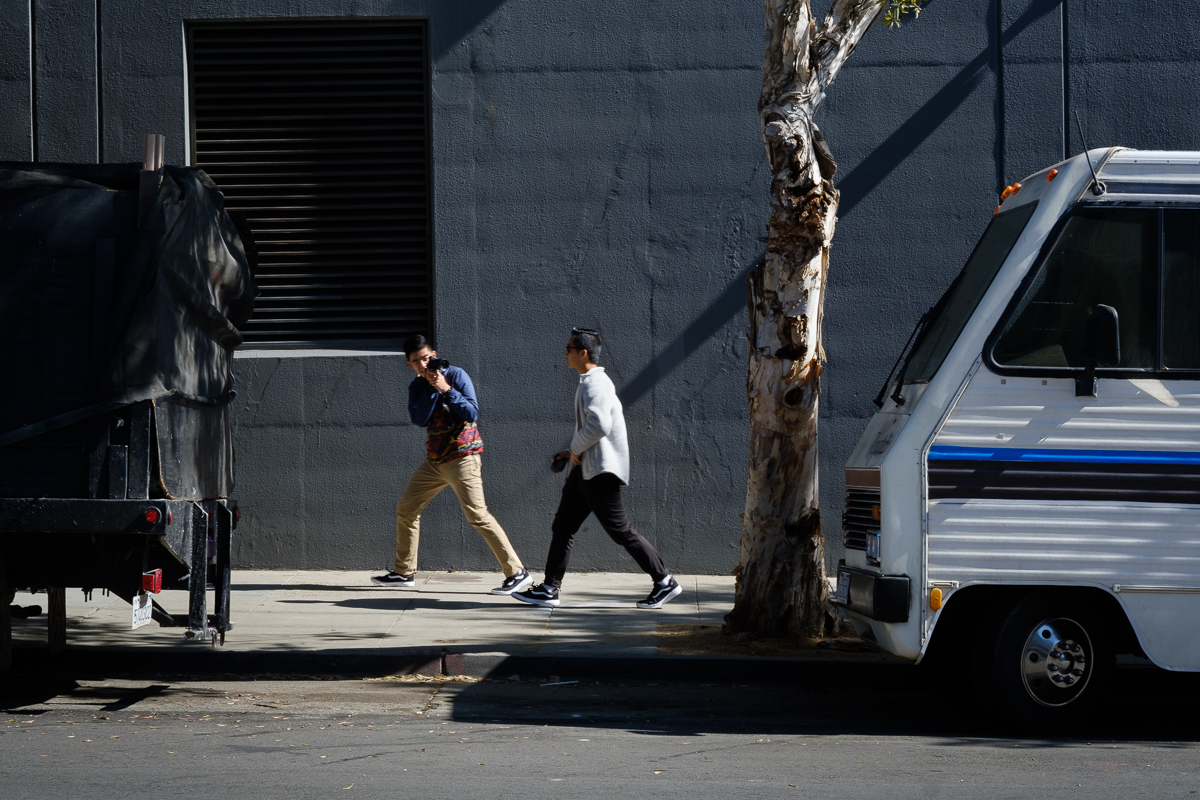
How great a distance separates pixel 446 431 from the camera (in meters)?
9.05

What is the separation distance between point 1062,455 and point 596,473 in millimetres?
3580

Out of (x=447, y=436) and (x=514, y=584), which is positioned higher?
(x=447, y=436)

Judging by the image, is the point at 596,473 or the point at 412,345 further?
the point at 412,345

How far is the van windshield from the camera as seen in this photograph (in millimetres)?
5781

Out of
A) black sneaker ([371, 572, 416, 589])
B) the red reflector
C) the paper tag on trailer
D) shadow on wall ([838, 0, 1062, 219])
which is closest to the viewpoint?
the red reflector

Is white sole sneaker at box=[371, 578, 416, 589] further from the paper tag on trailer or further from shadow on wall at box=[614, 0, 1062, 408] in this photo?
the paper tag on trailer

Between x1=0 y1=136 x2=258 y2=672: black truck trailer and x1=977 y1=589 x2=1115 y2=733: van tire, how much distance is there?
13.2 ft

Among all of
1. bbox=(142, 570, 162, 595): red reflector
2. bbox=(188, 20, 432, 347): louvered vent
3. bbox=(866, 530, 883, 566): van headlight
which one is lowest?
bbox=(142, 570, 162, 595): red reflector

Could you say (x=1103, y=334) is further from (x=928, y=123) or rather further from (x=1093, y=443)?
(x=928, y=123)

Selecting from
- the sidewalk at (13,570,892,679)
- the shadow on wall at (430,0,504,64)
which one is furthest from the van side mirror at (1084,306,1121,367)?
the shadow on wall at (430,0,504,64)

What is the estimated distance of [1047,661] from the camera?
556 centimetres

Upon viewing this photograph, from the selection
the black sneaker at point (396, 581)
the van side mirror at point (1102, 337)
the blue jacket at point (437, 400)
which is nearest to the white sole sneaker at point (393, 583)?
the black sneaker at point (396, 581)

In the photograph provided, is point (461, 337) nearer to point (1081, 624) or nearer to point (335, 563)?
point (335, 563)

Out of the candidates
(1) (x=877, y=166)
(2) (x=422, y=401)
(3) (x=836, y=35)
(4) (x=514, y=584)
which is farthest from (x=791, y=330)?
(1) (x=877, y=166)
